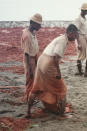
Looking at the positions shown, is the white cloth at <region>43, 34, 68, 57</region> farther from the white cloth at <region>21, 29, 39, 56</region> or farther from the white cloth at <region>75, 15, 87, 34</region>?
the white cloth at <region>75, 15, 87, 34</region>

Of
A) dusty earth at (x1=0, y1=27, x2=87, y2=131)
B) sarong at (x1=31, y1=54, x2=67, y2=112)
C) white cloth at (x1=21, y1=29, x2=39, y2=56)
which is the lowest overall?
dusty earth at (x1=0, y1=27, x2=87, y2=131)

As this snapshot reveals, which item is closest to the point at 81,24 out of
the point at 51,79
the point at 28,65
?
the point at 28,65

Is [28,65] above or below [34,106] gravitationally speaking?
above

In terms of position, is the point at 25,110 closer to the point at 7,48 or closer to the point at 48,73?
the point at 48,73

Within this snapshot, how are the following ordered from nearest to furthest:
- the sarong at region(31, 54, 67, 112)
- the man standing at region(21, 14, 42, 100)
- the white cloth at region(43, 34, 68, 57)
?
the white cloth at region(43, 34, 68, 57) < the sarong at region(31, 54, 67, 112) < the man standing at region(21, 14, 42, 100)

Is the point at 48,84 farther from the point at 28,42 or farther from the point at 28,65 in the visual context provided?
the point at 28,42

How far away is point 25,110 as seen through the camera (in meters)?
5.52

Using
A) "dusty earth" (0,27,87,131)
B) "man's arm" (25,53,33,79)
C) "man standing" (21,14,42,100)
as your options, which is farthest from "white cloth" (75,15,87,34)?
"man's arm" (25,53,33,79)

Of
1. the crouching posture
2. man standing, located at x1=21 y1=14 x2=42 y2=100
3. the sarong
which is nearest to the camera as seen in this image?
the crouching posture

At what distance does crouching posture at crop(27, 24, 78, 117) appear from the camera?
4.77m

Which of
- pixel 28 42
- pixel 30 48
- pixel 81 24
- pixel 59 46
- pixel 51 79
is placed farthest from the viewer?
pixel 81 24

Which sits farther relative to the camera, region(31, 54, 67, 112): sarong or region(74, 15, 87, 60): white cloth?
region(74, 15, 87, 60): white cloth

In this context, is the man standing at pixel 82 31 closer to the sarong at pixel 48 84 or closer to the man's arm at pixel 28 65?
the man's arm at pixel 28 65

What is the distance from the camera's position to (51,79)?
16.1 ft
